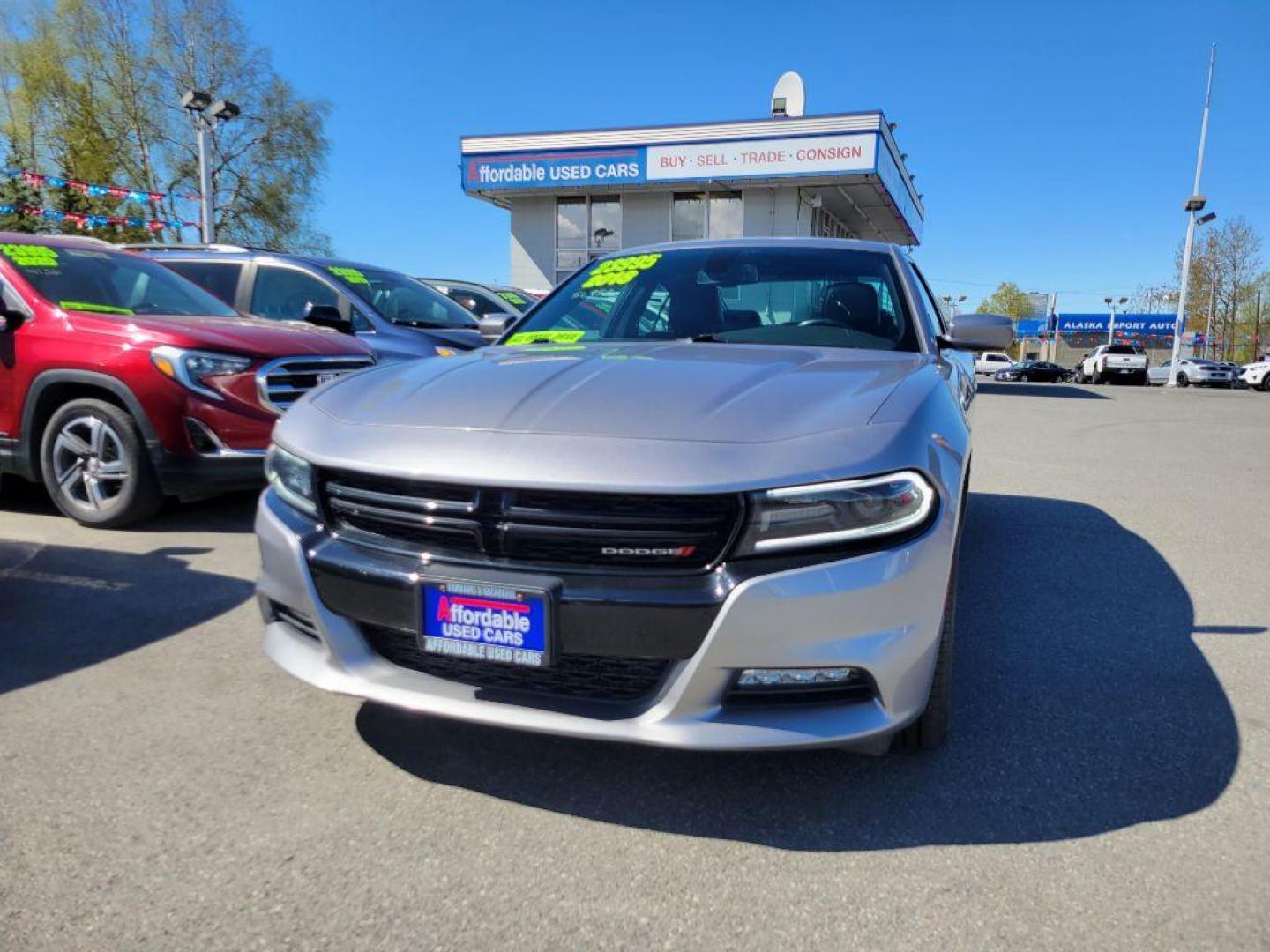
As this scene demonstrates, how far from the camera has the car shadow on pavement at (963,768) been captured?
6.57 ft

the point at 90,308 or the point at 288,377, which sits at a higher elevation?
the point at 90,308

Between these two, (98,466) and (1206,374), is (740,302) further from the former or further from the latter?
(1206,374)

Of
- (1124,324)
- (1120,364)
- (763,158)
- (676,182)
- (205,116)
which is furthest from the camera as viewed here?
(1124,324)

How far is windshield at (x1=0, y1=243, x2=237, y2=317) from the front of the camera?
16.1 ft

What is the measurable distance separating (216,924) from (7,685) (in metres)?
1.60

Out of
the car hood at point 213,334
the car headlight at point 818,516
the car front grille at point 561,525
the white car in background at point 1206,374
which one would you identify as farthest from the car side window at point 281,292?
the white car in background at point 1206,374

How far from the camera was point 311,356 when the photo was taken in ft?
16.4

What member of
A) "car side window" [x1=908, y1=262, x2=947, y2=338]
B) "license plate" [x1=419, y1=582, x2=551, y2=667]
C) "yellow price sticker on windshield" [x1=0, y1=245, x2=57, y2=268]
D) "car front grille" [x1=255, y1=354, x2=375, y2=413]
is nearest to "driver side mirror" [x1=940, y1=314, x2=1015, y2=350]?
"car side window" [x1=908, y1=262, x2=947, y2=338]

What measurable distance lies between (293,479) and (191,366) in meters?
2.86

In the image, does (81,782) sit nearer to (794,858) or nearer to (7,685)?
(7,685)

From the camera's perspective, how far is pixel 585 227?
921 inches

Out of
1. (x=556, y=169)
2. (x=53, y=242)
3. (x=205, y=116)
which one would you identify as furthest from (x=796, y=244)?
(x=556, y=169)

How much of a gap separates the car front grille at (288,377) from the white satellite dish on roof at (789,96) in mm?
21491

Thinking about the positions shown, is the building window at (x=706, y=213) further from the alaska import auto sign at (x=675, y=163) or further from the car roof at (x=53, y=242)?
the car roof at (x=53, y=242)
